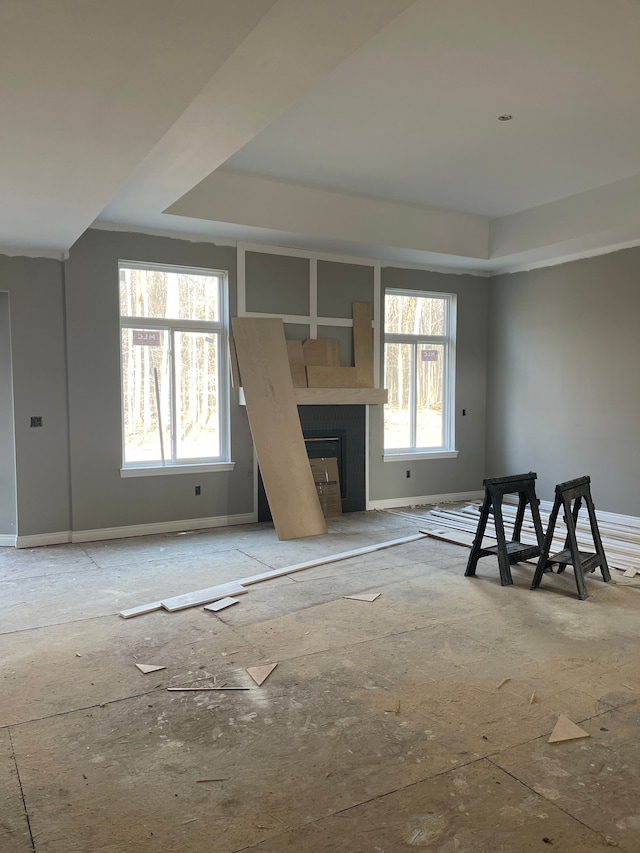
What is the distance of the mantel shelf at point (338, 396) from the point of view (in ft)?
21.9

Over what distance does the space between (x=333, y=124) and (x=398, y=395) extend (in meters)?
3.77

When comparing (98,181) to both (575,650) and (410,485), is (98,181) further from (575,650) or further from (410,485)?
(410,485)

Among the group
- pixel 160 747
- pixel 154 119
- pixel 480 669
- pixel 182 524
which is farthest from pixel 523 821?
pixel 182 524

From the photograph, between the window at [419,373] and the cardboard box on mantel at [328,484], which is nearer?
the cardboard box on mantel at [328,484]

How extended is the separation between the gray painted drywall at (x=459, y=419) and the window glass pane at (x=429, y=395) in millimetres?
226

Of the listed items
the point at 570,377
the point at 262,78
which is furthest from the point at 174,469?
the point at 570,377

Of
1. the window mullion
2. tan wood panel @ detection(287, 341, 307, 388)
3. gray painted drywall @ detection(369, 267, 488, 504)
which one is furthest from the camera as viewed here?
the window mullion

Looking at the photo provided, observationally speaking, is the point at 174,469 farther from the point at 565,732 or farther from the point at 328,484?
the point at 565,732

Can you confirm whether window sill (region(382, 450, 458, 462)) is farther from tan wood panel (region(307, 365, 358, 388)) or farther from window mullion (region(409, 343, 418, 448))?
tan wood panel (region(307, 365, 358, 388))

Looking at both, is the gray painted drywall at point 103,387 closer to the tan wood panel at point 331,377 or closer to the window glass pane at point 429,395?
the tan wood panel at point 331,377

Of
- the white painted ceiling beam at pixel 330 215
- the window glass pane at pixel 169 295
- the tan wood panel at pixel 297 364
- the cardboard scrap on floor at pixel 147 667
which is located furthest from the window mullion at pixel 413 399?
the cardboard scrap on floor at pixel 147 667

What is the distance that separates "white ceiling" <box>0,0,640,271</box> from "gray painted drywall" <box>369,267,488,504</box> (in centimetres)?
39

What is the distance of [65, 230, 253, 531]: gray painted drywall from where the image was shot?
5.91 meters

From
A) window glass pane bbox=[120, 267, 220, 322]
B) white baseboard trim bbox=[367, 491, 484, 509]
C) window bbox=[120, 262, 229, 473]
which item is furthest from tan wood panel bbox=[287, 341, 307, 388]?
white baseboard trim bbox=[367, 491, 484, 509]
